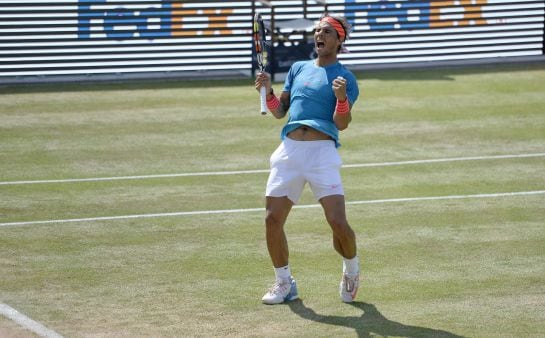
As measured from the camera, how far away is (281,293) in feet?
32.4

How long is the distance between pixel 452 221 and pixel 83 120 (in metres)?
8.45

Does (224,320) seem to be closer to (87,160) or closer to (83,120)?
(87,160)

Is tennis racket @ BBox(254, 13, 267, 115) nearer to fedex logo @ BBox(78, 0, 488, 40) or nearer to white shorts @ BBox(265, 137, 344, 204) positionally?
white shorts @ BBox(265, 137, 344, 204)

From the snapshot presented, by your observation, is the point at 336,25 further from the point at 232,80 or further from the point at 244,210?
the point at 232,80

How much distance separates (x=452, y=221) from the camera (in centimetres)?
1286

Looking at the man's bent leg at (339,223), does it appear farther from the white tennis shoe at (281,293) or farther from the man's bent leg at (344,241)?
the white tennis shoe at (281,293)

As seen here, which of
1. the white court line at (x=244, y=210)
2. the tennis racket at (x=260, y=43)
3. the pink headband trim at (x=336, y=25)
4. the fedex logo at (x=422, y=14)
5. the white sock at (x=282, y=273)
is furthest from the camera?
the fedex logo at (x=422, y=14)

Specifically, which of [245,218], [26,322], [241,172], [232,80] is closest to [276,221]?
[26,322]

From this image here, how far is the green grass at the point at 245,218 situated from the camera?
377 inches

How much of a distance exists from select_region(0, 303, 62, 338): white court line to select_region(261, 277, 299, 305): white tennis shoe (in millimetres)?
2006

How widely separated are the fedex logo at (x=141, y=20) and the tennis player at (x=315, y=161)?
1371 centimetres

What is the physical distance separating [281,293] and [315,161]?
4.18 ft

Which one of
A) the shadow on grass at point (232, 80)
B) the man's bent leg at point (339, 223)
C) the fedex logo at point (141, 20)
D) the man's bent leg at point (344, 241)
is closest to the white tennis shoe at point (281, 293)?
the man's bent leg at point (344, 241)

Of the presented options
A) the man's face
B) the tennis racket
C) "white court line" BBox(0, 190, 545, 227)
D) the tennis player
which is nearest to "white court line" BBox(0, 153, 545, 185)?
"white court line" BBox(0, 190, 545, 227)
